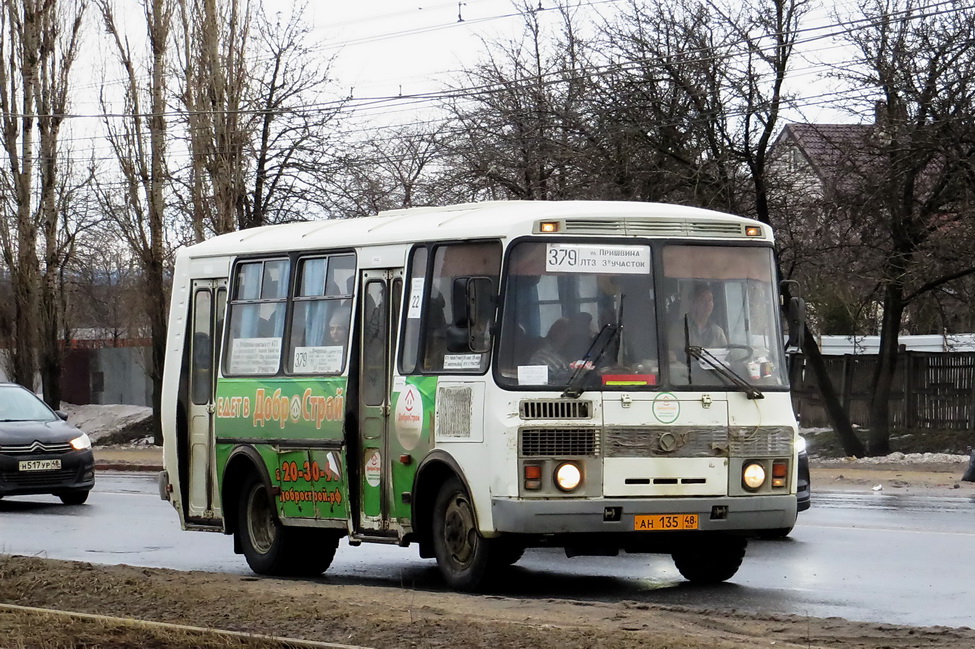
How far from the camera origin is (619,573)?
12172mm

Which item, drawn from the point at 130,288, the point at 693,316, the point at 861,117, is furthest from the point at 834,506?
the point at 130,288

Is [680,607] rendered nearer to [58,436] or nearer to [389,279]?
[389,279]

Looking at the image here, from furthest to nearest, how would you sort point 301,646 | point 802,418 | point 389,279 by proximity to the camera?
point 802,418, point 389,279, point 301,646

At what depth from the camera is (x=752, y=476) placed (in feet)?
34.2

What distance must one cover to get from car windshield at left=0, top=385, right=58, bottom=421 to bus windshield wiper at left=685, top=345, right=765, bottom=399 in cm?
1278

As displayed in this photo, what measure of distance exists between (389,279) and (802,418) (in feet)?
79.6

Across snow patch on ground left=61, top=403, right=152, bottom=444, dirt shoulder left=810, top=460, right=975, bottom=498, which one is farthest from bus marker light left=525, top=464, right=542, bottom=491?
snow patch on ground left=61, top=403, right=152, bottom=444

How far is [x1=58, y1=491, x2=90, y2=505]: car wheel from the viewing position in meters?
20.5

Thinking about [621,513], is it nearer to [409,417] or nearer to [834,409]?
[409,417]

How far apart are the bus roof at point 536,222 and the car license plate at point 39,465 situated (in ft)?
30.2

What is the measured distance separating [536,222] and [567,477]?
1663 mm

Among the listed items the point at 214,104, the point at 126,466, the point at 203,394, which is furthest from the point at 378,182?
the point at 203,394

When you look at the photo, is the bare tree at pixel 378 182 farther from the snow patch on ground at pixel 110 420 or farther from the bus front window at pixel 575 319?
the bus front window at pixel 575 319

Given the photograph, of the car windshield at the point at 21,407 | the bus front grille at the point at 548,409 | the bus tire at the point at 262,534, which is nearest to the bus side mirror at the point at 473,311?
the bus front grille at the point at 548,409
